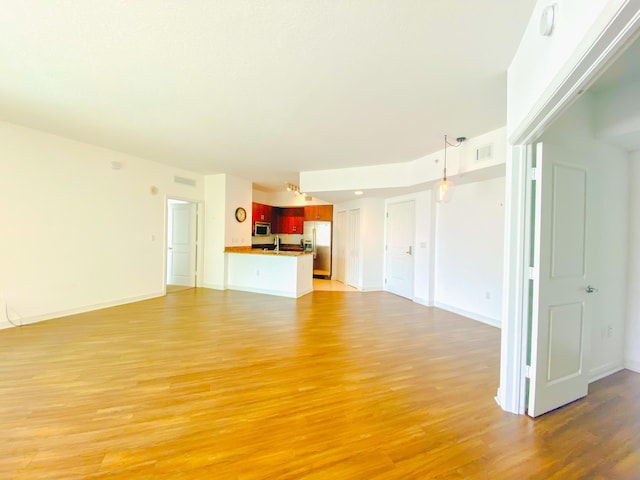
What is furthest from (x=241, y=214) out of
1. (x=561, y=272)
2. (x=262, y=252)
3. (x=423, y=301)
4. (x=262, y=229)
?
(x=561, y=272)

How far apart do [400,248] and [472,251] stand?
173 cm

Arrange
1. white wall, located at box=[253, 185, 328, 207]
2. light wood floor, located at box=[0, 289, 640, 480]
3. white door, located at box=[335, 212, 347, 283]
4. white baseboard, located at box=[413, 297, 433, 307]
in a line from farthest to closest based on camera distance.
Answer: white wall, located at box=[253, 185, 328, 207] → white door, located at box=[335, 212, 347, 283] → white baseboard, located at box=[413, 297, 433, 307] → light wood floor, located at box=[0, 289, 640, 480]

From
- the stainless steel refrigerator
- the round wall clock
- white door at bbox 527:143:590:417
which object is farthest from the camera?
the stainless steel refrigerator

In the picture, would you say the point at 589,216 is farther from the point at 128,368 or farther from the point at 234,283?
the point at 234,283

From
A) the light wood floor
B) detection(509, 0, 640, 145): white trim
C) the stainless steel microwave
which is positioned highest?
detection(509, 0, 640, 145): white trim

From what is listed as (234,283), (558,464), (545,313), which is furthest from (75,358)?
(545,313)

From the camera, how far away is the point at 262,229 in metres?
8.13

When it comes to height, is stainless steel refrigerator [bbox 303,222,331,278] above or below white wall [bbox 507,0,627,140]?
below

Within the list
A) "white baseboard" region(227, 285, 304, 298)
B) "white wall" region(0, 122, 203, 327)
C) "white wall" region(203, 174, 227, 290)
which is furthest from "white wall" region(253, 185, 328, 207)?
"white wall" region(0, 122, 203, 327)

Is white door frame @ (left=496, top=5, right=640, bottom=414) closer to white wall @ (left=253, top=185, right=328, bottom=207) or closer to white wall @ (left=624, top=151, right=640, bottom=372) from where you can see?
white wall @ (left=624, top=151, right=640, bottom=372)

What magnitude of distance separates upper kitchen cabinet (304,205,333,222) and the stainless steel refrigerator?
16cm

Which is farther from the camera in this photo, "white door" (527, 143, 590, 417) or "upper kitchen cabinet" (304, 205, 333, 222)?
"upper kitchen cabinet" (304, 205, 333, 222)

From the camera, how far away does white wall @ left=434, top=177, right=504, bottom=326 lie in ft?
13.1

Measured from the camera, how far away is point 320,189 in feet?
18.7
